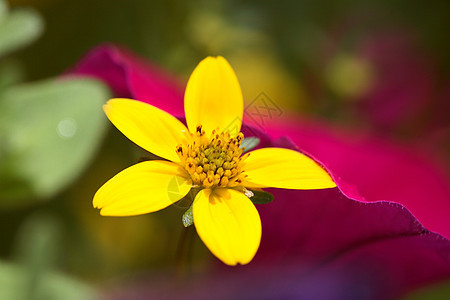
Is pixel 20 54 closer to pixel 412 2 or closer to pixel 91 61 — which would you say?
pixel 91 61

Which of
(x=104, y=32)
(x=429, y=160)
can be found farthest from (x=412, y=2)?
(x=104, y=32)

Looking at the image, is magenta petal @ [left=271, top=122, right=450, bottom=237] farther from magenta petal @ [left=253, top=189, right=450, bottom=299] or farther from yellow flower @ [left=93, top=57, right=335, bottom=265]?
yellow flower @ [left=93, top=57, right=335, bottom=265]

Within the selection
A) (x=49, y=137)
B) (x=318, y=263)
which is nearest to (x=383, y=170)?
(x=318, y=263)

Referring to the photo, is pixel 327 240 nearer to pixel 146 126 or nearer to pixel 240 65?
pixel 146 126

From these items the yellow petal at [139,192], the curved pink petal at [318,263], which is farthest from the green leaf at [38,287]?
the yellow petal at [139,192]

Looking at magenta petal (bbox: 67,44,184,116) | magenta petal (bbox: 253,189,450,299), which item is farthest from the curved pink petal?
magenta petal (bbox: 67,44,184,116)
